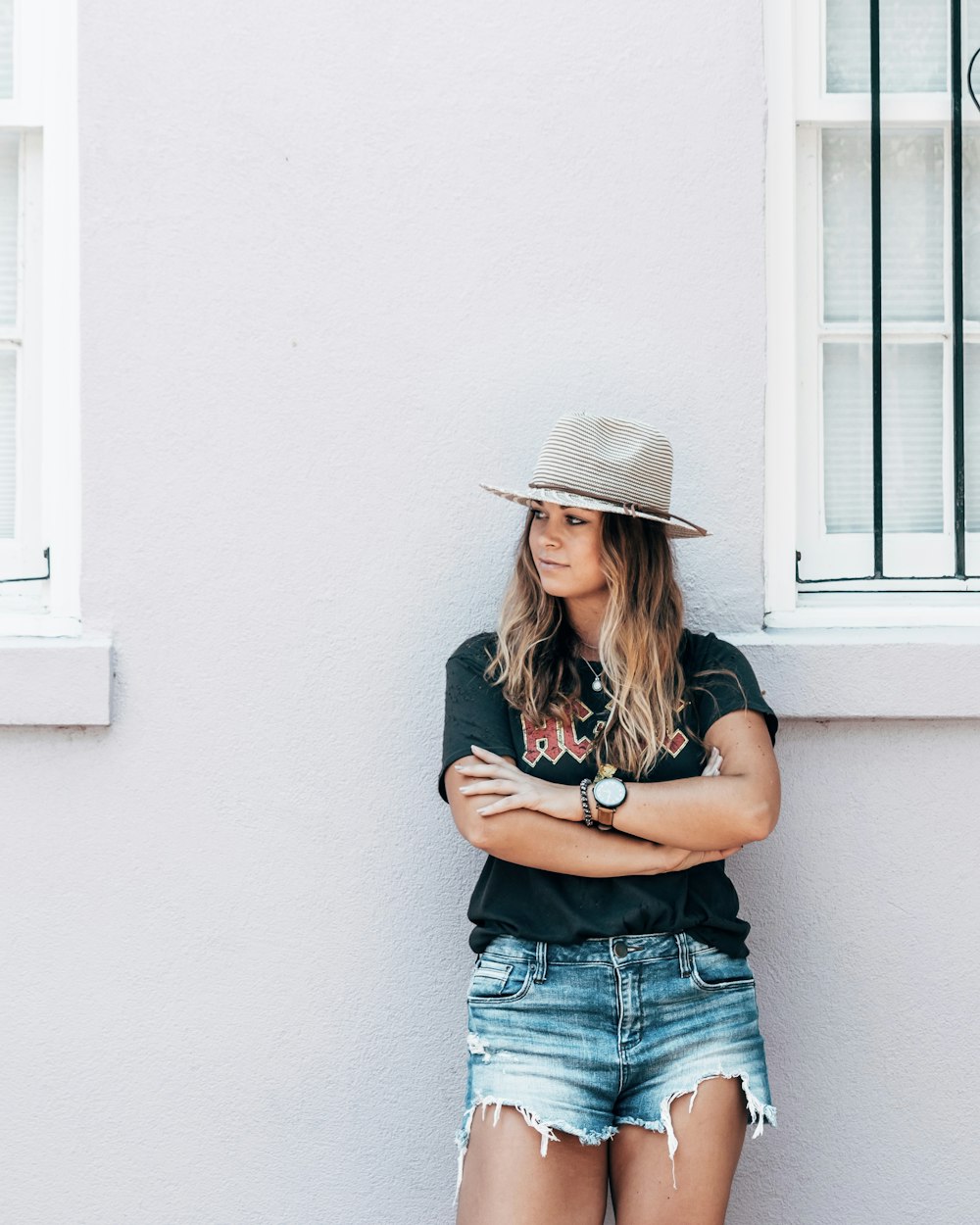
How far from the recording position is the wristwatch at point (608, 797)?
2.43 metres

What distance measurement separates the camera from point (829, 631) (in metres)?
2.98

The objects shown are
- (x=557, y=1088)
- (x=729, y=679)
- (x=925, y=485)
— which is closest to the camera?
(x=557, y=1088)

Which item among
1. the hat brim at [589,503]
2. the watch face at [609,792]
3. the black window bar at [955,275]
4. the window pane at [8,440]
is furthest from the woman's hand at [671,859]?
the window pane at [8,440]

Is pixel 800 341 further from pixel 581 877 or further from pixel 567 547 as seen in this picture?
pixel 581 877

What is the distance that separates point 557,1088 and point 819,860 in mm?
909

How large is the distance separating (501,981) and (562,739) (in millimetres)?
463

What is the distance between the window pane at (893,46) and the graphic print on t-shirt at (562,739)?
63.1 inches

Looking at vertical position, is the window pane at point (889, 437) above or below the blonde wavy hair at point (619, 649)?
above

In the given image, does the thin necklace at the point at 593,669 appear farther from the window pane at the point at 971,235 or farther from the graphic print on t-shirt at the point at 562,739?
the window pane at the point at 971,235

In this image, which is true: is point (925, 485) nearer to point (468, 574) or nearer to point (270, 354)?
point (468, 574)

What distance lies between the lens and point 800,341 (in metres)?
3.12

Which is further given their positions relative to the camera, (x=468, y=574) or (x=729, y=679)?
(x=468, y=574)

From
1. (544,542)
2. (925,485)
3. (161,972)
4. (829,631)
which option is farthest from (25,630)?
(925,485)

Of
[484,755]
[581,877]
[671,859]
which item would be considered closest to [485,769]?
[484,755]
